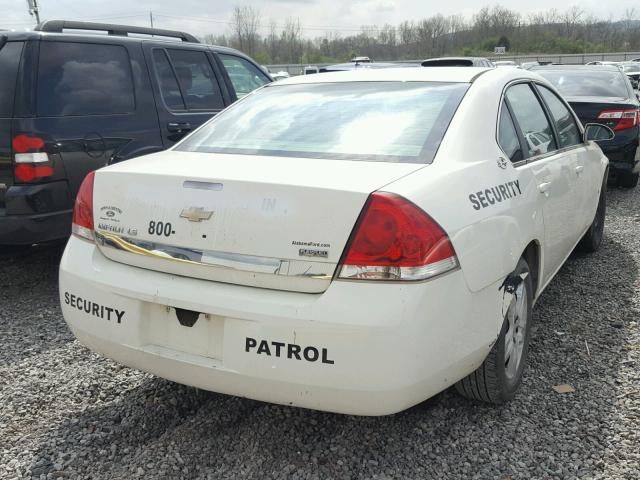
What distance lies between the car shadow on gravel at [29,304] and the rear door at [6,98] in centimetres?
71

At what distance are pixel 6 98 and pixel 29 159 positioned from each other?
17.0 inches

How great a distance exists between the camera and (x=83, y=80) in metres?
4.41

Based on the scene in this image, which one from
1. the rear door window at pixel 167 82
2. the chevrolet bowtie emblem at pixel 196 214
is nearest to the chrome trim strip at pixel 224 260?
the chevrolet bowtie emblem at pixel 196 214

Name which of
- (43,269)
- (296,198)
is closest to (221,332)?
(296,198)

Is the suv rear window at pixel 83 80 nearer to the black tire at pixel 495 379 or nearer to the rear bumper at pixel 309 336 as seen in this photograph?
the rear bumper at pixel 309 336

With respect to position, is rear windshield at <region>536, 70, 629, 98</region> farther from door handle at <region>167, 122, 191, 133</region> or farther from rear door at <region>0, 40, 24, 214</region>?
rear door at <region>0, 40, 24, 214</region>

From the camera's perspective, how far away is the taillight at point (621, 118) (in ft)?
24.5

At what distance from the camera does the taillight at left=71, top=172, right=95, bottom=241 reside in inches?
101

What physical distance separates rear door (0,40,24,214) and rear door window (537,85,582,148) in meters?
3.36

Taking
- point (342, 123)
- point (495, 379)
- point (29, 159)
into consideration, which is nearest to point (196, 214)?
point (342, 123)

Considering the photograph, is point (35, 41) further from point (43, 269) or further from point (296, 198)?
point (296, 198)

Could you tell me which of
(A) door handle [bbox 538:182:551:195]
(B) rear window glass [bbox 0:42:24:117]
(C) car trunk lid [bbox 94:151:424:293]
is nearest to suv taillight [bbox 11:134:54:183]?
(B) rear window glass [bbox 0:42:24:117]

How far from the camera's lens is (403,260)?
204cm

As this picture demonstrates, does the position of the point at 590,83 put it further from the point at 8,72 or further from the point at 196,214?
the point at 196,214
